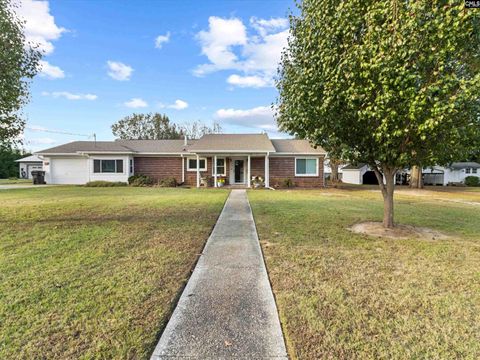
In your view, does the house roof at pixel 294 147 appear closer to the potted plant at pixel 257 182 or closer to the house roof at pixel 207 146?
the house roof at pixel 207 146

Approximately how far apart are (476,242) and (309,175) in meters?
16.1

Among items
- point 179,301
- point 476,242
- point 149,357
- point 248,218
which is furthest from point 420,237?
point 149,357

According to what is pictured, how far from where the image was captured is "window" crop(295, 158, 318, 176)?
21.9m

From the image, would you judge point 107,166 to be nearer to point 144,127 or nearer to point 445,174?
point 144,127

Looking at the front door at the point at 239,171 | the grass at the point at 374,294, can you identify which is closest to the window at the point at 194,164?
the front door at the point at 239,171

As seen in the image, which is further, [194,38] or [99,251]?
[194,38]

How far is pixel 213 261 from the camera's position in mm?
4559

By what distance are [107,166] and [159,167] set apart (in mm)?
4220

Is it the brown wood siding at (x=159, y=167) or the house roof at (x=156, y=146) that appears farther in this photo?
the house roof at (x=156, y=146)

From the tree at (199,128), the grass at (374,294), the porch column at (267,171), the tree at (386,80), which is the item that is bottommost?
the grass at (374,294)

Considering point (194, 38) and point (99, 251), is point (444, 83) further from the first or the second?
point (194, 38)

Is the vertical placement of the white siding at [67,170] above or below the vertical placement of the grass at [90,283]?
above

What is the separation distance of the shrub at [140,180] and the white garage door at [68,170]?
17.7 feet

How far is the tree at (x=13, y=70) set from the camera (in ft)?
23.1
